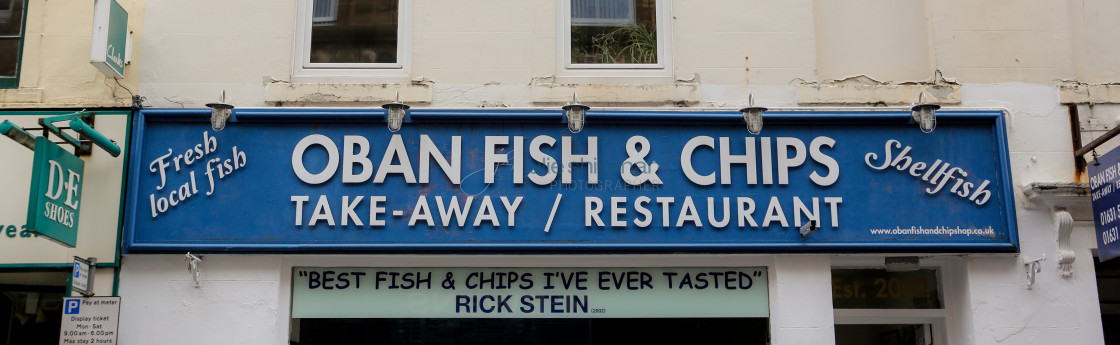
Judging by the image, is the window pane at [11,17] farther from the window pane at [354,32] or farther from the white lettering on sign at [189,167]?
the window pane at [354,32]

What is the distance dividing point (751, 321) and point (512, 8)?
313cm

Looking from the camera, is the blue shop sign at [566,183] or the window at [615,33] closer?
the blue shop sign at [566,183]

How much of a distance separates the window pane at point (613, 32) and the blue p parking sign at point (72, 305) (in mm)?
4112

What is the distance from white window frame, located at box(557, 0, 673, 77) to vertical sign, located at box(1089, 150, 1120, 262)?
3223 millimetres

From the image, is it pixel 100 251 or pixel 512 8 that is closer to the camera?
pixel 100 251

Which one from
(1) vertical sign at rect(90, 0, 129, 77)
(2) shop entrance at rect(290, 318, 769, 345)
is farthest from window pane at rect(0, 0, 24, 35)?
(2) shop entrance at rect(290, 318, 769, 345)

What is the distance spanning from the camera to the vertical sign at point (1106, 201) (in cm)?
750

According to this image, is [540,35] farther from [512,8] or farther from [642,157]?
[642,157]

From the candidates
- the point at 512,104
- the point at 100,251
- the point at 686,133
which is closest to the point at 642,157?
the point at 686,133

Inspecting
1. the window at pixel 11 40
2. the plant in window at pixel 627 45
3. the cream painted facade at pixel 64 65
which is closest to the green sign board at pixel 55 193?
the cream painted facade at pixel 64 65

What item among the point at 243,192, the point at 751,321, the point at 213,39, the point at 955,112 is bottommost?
the point at 751,321

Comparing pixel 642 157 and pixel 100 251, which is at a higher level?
pixel 642 157

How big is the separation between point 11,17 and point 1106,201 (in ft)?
27.6

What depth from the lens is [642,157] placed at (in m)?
8.29
